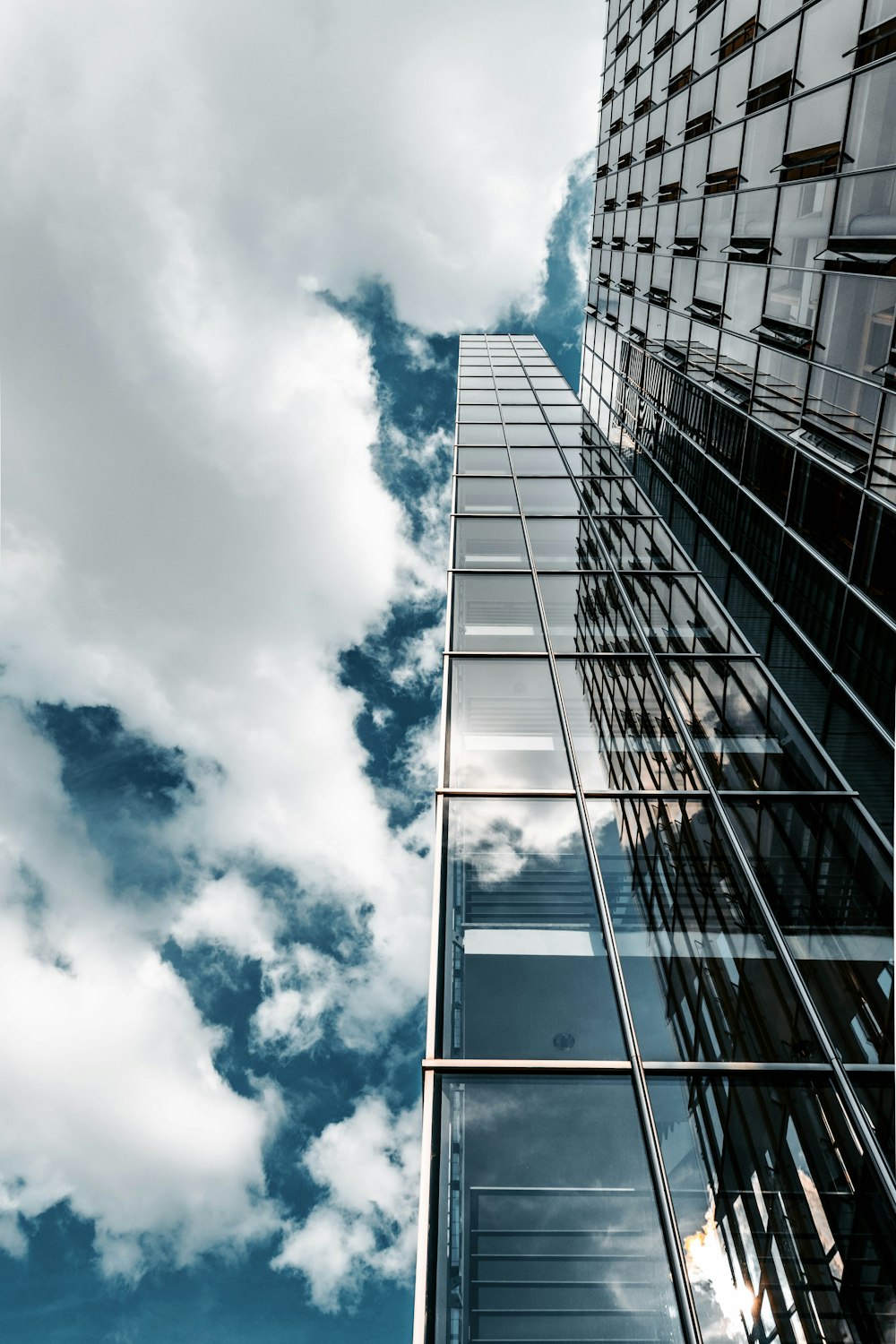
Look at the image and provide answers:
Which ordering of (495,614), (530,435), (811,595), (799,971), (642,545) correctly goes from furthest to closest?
(530,435)
(642,545)
(495,614)
(811,595)
(799,971)

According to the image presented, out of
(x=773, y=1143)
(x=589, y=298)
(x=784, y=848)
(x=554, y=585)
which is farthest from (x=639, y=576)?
(x=589, y=298)

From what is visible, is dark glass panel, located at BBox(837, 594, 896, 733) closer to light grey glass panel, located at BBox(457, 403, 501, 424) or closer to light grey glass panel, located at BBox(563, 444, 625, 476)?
light grey glass panel, located at BBox(563, 444, 625, 476)

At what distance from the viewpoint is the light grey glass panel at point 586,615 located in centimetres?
1455

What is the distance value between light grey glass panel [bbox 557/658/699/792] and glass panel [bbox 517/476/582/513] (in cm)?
750

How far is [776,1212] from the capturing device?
6.60m

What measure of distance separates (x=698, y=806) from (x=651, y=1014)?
368 cm

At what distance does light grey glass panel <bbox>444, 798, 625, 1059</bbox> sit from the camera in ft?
24.9

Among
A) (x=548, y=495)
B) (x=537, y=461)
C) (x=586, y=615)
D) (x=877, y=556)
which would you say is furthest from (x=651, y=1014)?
(x=537, y=461)

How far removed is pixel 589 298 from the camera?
33.6m

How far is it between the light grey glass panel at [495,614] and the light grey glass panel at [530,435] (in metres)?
9.49

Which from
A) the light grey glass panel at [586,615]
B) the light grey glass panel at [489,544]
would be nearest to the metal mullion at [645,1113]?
the light grey glass panel at [586,615]

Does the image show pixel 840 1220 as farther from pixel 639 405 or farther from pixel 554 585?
pixel 639 405

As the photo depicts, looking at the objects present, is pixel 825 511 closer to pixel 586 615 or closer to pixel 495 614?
pixel 586 615

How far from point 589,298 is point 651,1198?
35.7 metres
